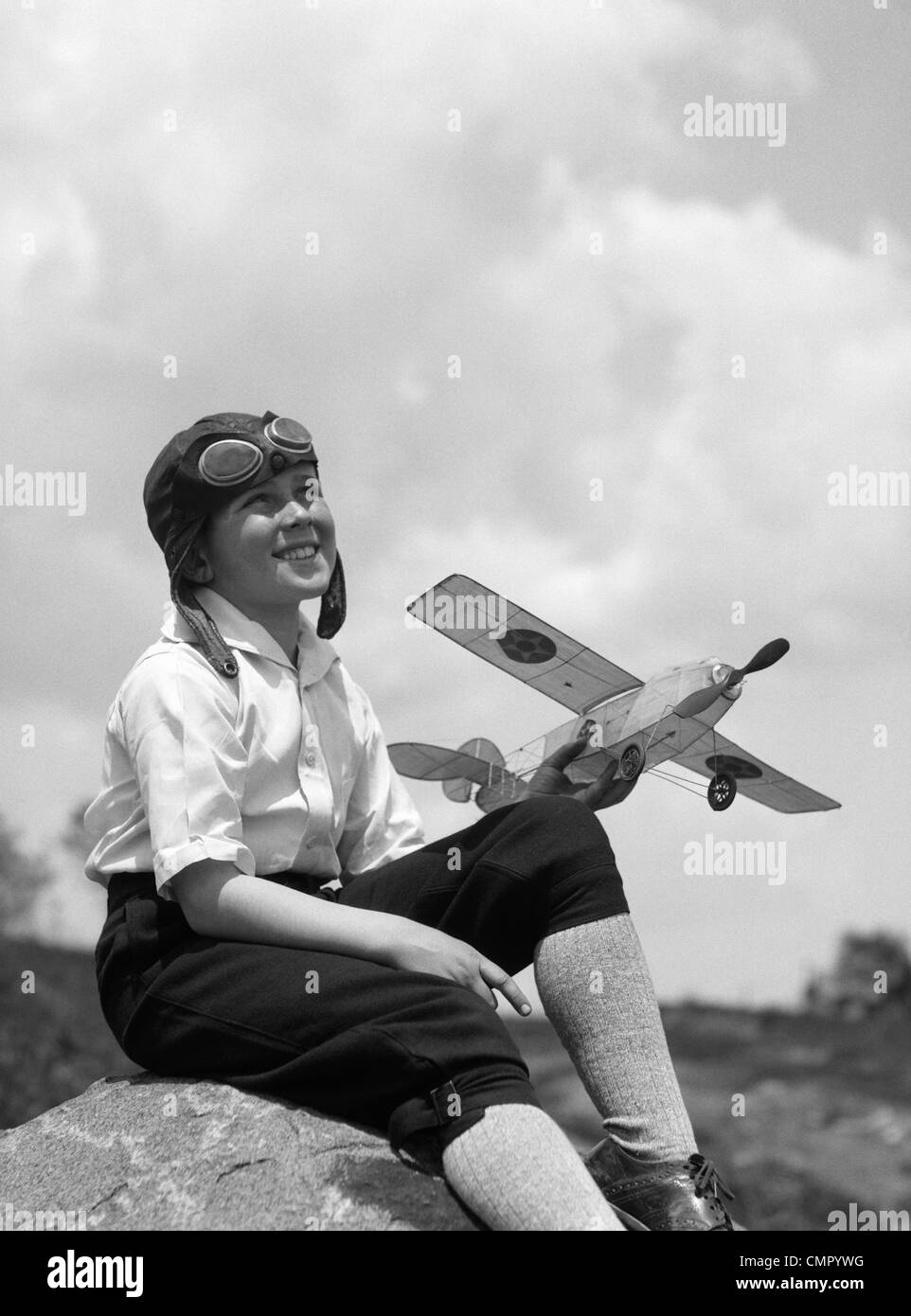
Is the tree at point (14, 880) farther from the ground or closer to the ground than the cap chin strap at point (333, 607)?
closer to the ground

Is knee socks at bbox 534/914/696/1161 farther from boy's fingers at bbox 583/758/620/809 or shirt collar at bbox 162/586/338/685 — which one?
shirt collar at bbox 162/586/338/685

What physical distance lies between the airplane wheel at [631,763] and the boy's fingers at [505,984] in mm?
800

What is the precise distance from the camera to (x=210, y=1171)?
298cm

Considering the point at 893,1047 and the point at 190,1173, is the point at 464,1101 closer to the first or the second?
the point at 190,1173

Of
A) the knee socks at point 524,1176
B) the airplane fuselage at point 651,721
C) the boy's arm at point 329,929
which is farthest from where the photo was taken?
the airplane fuselage at point 651,721

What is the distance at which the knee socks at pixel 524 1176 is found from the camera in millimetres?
2543

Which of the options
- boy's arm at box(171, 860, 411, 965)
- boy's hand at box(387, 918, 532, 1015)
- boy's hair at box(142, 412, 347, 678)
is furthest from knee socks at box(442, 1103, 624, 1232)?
boy's hair at box(142, 412, 347, 678)

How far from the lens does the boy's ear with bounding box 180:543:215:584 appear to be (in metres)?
3.46

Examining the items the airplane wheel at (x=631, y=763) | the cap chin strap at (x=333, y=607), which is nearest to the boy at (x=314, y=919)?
the cap chin strap at (x=333, y=607)

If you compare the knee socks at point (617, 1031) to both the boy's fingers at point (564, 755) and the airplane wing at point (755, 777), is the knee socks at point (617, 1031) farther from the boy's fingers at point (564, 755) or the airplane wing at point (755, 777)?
the airplane wing at point (755, 777)

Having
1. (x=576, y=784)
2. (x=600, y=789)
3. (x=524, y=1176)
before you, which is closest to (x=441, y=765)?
(x=576, y=784)

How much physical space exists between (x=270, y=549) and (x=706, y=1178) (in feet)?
5.57

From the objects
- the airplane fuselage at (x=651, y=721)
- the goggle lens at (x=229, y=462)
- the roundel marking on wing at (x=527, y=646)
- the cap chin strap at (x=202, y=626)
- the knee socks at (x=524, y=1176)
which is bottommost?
the knee socks at (x=524, y=1176)

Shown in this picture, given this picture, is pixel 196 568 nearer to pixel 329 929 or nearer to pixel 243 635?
pixel 243 635
